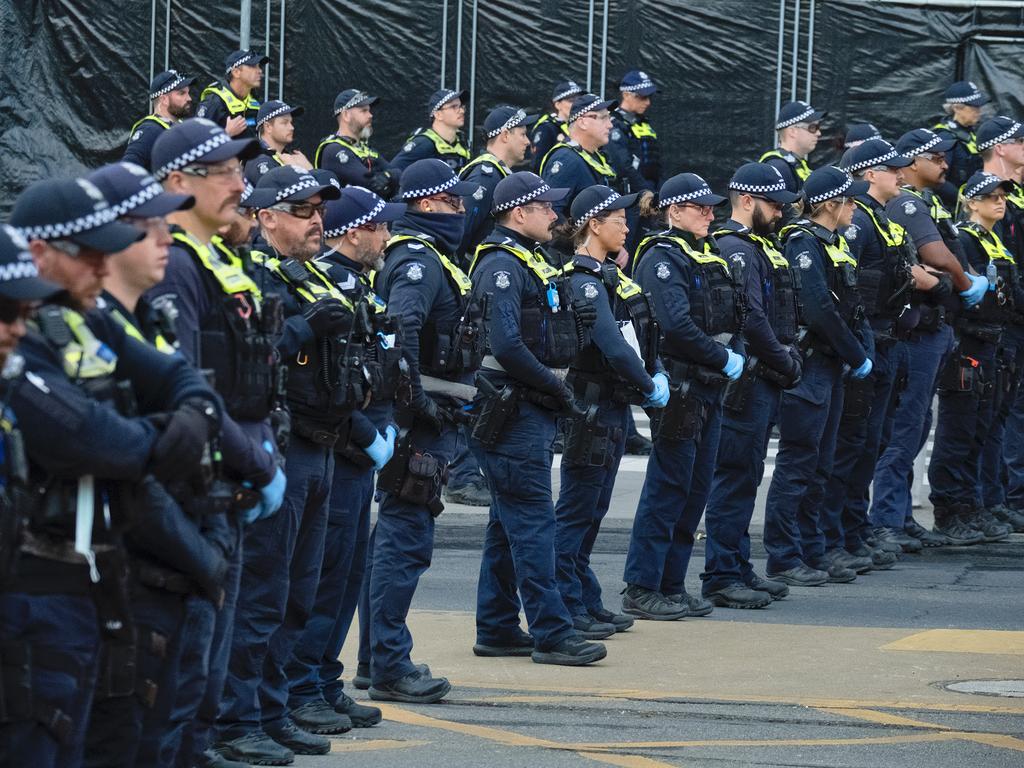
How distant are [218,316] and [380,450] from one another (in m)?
1.52

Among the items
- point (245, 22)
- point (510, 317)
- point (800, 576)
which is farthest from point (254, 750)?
point (245, 22)

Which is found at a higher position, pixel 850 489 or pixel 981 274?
pixel 981 274

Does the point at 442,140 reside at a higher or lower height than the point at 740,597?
higher

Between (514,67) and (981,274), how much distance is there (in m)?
6.59

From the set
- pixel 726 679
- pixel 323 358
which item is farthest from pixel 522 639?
pixel 323 358

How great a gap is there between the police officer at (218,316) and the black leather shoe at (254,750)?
84 centimetres

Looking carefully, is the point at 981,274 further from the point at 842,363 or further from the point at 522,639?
the point at 522,639

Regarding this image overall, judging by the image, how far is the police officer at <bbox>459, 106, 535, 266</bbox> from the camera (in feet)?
46.0

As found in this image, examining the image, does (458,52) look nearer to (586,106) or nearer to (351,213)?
(586,106)

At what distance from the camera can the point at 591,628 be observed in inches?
373

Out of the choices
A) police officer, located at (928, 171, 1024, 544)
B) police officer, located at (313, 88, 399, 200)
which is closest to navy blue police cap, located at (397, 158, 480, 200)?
police officer, located at (928, 171, 1024, 544)

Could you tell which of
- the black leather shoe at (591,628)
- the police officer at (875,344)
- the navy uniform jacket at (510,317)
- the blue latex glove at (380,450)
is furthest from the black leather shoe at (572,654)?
the police officer at (875,344)

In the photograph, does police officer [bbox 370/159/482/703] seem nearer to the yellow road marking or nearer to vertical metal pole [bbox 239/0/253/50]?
the yellow road marking

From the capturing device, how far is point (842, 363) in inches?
445
